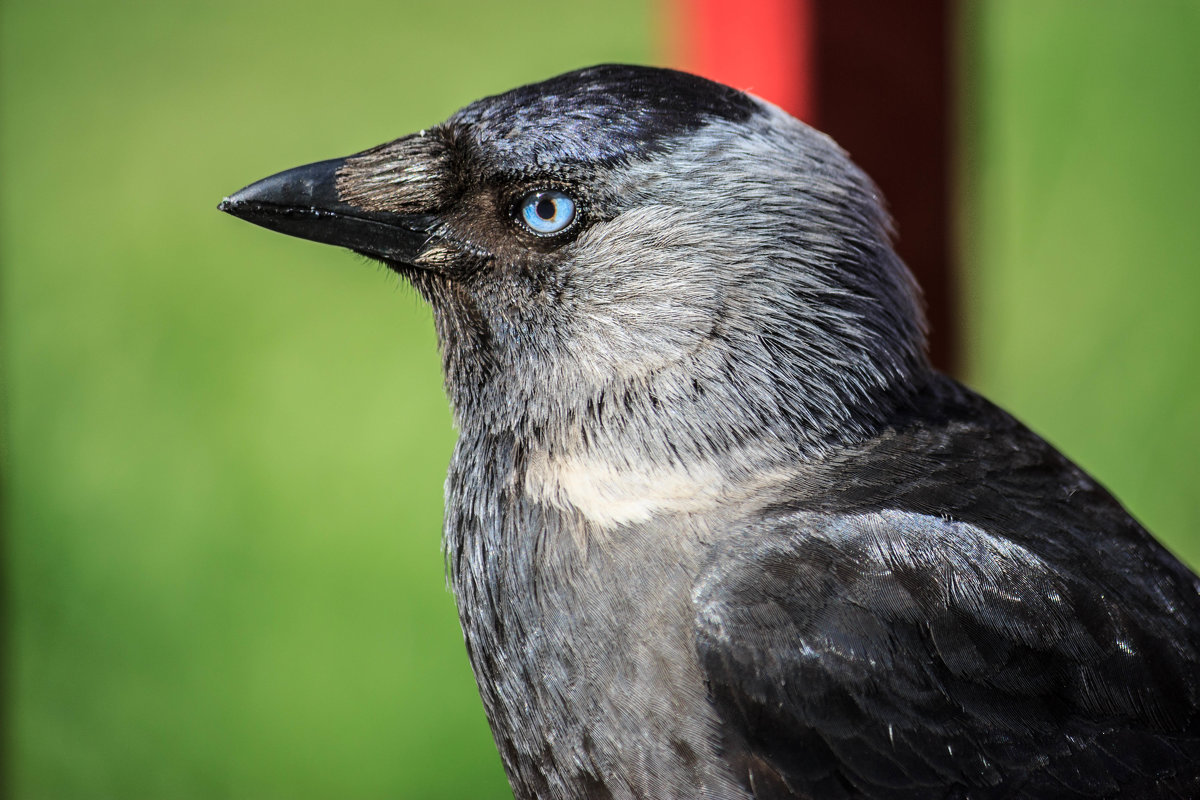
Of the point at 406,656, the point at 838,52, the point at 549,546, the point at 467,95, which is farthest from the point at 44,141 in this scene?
the point at 549,546

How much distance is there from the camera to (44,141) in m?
4.05

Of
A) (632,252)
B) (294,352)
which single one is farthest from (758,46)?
(294,352)

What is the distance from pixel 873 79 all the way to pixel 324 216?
133cm

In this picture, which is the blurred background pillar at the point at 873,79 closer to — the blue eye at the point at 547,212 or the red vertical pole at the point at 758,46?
the red vertical pole at the point at 758,46

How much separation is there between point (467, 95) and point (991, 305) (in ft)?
6.91

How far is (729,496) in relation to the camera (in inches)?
62.0

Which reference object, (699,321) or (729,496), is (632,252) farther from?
(729,496)

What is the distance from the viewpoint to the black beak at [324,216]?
1668 mm

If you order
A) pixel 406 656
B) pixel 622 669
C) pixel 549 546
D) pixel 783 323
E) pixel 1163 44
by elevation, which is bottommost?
pixel 406 656

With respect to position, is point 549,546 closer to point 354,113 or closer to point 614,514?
point 614,514

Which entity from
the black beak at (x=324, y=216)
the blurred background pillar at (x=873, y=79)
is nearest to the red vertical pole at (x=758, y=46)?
the blurred background pillar at (x=873, y=79)

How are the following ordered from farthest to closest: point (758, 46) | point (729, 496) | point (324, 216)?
1. point (758, 46)
2. point (324, 216)
3. point (729, 496)

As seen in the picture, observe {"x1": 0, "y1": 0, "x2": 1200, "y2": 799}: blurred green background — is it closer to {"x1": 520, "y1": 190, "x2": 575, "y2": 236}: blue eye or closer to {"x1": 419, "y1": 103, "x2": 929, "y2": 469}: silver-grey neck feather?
{"x1": 419, "y1": 103, "x2": 929, "y2": 469}: silver-grey neck feather

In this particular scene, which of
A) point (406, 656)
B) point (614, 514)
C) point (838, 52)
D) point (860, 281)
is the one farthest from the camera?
point (406, 656)
